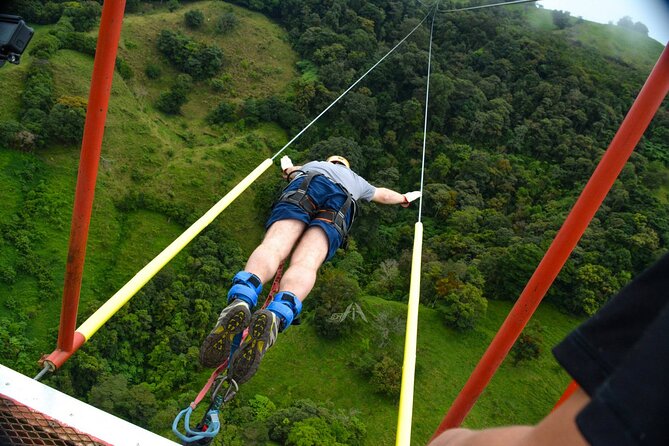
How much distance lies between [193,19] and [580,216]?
35042mm

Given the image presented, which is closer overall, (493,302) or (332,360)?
(332,360)

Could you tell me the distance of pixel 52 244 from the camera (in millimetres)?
21344

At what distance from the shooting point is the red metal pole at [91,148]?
2.05 meters

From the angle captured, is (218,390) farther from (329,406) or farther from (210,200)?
(210,200)

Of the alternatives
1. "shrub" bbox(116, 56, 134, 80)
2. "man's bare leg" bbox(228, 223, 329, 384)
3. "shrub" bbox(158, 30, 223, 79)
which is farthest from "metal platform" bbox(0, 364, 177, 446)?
"shrub" bbox(158, 30, 223, 79)

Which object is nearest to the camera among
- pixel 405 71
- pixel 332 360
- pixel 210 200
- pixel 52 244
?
pixel 332 360

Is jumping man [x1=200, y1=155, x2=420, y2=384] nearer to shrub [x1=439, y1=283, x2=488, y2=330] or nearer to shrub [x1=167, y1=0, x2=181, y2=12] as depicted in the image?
shrub [x1=439, y1=283, x2=488, y2=330]

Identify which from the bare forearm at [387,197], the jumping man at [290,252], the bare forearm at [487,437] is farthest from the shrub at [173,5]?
the bare forearm at [487,437]

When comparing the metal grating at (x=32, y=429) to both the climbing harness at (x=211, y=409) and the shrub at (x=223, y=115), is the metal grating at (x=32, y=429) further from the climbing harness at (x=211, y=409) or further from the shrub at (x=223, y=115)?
the shrub at (x=223, y=115)

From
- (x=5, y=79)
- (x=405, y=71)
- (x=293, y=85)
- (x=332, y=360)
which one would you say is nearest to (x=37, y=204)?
(x=5, y=79)

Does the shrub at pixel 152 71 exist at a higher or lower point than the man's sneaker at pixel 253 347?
lower

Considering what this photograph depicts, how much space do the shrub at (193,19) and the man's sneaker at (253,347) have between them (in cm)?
3452

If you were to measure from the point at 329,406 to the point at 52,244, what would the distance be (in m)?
13.5

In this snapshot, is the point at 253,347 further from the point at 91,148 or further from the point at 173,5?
the point at 173,5
